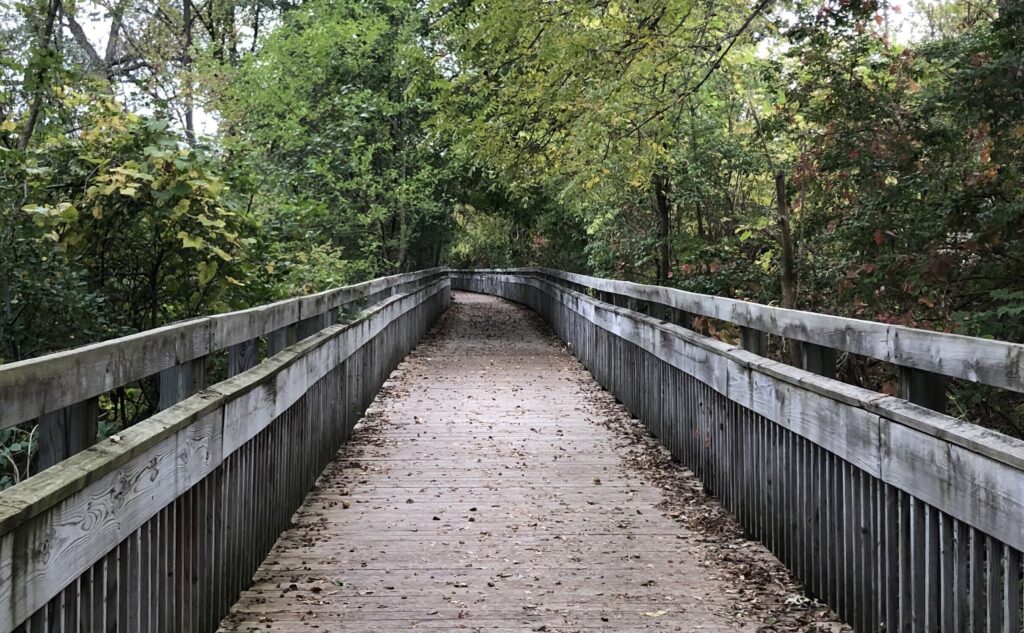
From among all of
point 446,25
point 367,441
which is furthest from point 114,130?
point 446,25

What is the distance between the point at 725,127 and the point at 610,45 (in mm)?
5772

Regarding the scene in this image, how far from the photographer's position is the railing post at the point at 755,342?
520 cm

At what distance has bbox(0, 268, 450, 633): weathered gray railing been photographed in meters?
2.14

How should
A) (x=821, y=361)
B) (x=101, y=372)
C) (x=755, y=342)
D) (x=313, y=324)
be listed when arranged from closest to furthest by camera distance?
1. (x=101, y=372)
2. (x=821, y=361)
3. (x=755, y=342)
4. (x=313, y=324)

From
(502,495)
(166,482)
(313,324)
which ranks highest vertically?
(313,324)

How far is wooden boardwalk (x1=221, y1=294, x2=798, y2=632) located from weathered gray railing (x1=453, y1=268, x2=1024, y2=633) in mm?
439

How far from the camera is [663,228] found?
1469 cm

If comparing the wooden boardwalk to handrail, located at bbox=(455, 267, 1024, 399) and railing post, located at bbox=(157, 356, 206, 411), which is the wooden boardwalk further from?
handrail, located at bbox=(455, 267, 1024, 399)

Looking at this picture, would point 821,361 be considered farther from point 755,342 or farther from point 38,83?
point 38,83

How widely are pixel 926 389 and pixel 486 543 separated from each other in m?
2.56

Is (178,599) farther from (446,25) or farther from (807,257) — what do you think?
(807,257)

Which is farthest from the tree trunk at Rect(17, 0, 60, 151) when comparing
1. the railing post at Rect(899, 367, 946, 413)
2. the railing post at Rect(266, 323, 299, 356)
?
the railing post at Rect(899, 367, 946, 413)

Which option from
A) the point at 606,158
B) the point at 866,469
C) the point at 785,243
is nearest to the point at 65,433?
the point at 866,469

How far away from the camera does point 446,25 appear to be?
32.8ft
